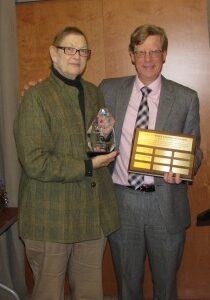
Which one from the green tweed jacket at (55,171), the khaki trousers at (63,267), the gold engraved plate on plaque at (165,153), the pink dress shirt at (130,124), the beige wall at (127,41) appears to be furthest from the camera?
the beige wall at (127,41)

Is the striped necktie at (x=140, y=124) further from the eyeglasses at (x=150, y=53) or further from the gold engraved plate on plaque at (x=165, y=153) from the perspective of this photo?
the eyeglasses at (x=150, y=53)

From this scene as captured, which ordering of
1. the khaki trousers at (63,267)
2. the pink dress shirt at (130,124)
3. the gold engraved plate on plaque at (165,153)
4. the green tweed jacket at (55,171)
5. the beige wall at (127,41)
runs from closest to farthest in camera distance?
the green tweed jacket at (55,171) → the khaki trousers at (63,267) → the gold engraved plate on plaque at (165,153) → the pink dress shirt at (130,124) → the beige wall at (127,41)

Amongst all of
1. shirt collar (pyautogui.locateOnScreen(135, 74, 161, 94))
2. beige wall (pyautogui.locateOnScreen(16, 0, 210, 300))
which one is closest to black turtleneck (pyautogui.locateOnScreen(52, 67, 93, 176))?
shirt collar (pyautogui.locateOnScreen(135, 74, 161, 94))

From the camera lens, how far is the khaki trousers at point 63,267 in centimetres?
190

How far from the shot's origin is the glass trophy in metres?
1.92

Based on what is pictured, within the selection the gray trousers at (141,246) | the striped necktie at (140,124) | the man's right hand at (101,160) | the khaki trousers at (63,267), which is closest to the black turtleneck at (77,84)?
the man's right hand at (101,160)

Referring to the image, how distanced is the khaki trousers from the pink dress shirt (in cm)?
39

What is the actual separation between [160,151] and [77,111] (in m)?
0.50

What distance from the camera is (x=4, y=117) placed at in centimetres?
259

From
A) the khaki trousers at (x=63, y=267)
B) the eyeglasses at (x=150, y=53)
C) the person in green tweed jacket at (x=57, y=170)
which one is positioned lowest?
the khaki trousers at (x=63, y=267)

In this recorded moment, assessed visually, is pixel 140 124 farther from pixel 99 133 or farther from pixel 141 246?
pixel 141 246

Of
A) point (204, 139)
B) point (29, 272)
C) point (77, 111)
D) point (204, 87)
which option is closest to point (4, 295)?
point (29, 272)

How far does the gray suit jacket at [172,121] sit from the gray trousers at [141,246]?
0.05 meters

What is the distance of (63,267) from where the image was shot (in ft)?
6.38
